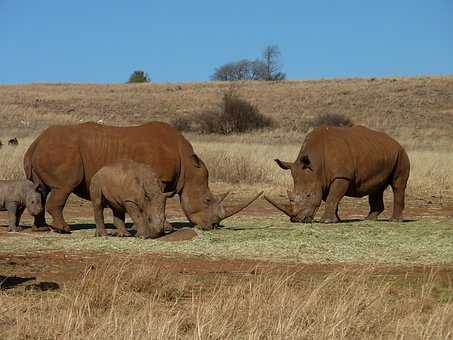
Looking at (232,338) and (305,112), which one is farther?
(305,112)

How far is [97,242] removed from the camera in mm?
14172

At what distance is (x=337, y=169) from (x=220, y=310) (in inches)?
366

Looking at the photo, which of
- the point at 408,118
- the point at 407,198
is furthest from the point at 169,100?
the point at 407,198

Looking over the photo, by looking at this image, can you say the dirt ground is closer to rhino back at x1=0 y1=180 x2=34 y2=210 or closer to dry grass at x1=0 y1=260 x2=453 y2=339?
dry grass at x1=0 y1=260 x2=453 y2=339

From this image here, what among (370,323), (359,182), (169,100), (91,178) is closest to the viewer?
(370,323)

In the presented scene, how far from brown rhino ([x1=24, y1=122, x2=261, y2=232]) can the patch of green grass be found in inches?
20.0

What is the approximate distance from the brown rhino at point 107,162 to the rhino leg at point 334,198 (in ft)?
7.19

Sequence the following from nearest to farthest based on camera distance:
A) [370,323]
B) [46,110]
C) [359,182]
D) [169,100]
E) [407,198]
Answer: [370,323]
[359,182]
[407,198]
[46,110]
[169,100]

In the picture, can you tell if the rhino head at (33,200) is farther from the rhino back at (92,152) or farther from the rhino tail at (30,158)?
the rhino tail at (30,158)

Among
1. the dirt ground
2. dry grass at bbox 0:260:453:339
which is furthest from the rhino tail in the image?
dry grass at bbox 0:260:453:339

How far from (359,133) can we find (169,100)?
51505 mm

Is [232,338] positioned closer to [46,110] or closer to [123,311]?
[123,311]

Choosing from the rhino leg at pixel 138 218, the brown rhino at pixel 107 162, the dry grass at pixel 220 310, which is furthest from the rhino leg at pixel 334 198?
the dry grass at pixel 220 310

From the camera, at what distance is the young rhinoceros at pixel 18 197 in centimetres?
1572
